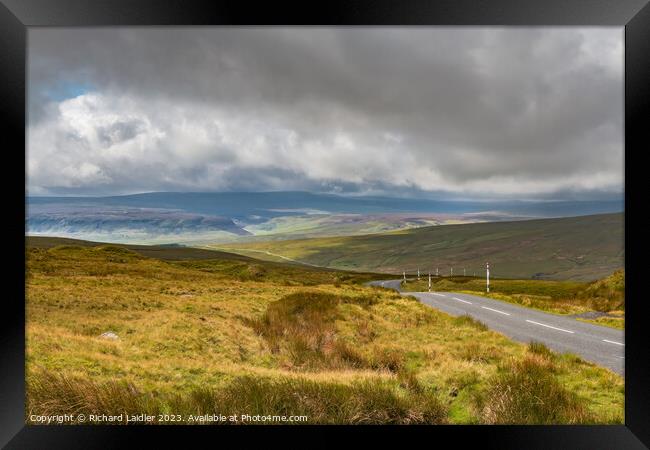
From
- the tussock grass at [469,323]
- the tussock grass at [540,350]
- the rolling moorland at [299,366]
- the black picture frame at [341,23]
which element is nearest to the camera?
the black picture frame at [341,23]

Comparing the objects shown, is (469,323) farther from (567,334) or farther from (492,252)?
(492,252)

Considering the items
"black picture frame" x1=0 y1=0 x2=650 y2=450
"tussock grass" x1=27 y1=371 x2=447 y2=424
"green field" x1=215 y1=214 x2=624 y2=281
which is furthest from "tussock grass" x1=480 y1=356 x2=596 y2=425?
"green field" x1=215 y1=214 x2=624 y2=281

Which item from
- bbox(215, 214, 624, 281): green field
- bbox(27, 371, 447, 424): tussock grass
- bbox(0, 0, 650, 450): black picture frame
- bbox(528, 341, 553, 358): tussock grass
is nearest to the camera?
bbox(0, 0, 650, 450): black picture frame

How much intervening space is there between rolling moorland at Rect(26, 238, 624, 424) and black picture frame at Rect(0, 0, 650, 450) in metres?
0.37

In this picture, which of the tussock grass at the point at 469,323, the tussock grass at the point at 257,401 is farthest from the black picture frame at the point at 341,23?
the tussock grass at the point at 469,323

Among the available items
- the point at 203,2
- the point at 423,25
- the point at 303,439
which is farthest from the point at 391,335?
the point at 203,2

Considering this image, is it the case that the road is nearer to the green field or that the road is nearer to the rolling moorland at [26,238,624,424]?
the rolling moorland at [26,238,624,424]

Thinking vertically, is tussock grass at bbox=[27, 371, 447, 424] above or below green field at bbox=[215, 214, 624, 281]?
above

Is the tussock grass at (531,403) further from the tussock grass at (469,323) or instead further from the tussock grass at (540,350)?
the tussock grass at (469,323)

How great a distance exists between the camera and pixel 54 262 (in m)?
21.0

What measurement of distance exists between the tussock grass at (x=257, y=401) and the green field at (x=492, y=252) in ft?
342

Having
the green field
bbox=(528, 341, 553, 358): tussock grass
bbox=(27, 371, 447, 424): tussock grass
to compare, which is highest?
bbox=(27, 371, 447, 424): tussock grass

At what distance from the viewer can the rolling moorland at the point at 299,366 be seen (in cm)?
468

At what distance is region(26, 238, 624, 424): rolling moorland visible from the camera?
4.68m
